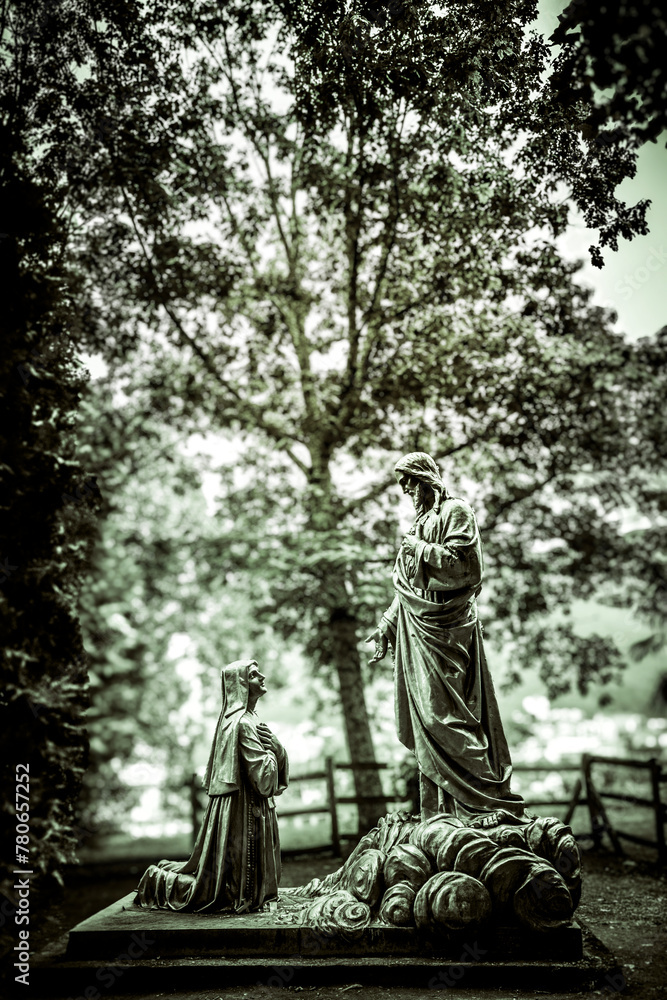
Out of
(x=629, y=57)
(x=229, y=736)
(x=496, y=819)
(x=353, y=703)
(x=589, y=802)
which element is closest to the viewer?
(x=629, y=57)

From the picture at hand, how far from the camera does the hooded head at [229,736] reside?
645cm

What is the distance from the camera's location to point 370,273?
12.6m

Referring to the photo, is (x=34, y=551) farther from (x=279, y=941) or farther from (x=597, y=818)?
(x=597, y=818)

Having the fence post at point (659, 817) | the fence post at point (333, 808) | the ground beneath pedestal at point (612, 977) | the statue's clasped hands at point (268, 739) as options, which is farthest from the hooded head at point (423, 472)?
the fence post at point (333, 808)

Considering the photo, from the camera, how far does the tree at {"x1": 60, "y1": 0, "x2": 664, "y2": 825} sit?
10.7 meters

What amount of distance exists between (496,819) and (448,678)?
1.07 meters

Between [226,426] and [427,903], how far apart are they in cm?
930

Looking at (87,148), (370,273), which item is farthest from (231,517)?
(87,148)

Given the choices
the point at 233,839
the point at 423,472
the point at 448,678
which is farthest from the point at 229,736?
the point at 423,472

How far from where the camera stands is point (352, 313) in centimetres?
1220

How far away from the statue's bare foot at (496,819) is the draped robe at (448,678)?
7 cm

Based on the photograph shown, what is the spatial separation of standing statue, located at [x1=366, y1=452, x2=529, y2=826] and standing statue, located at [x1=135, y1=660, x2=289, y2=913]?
1203 mm

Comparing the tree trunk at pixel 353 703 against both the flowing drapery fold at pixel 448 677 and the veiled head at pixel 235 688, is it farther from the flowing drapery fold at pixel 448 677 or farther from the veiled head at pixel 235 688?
the flowing drapery fold at pixel 448 677

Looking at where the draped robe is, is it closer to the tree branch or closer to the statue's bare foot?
the statue's bare foot
